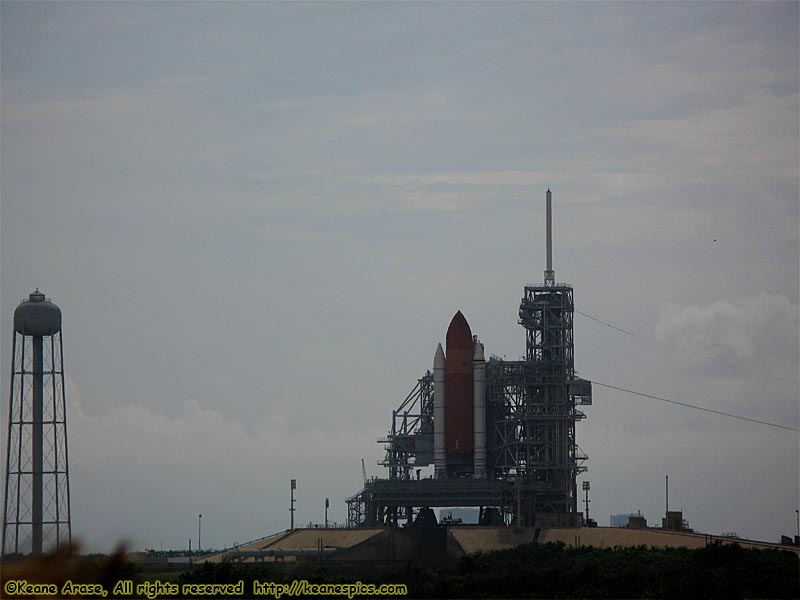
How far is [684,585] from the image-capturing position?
7769 cm

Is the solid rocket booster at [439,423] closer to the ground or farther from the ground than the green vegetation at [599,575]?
farther from the ground

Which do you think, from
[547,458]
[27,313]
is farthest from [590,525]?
[27,313]

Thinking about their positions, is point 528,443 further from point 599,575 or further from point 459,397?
point 599,575

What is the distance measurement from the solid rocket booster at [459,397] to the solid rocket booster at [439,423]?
13.9 inches

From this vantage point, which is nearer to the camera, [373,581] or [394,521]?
[373,581]

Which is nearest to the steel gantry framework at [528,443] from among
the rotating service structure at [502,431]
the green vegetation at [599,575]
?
the rotating service structure at [502,431]

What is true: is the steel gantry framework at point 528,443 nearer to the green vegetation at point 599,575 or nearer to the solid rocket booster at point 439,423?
the solid rocket booster at point 439,423

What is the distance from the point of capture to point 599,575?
3278 inches

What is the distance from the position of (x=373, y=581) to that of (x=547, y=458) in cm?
3946

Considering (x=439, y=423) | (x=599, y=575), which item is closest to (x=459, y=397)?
(x=439, y=423)

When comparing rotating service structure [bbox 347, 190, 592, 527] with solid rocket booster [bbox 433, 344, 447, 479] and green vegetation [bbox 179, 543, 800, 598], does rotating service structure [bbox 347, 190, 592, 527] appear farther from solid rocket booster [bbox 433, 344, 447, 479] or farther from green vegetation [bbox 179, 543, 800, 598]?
green vegetation [bbox 179, 543, 800, 598]

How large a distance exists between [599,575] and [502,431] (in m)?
40.4

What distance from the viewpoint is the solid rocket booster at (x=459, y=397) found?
122625 mm

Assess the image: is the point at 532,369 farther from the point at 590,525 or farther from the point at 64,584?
the point at 64,584
